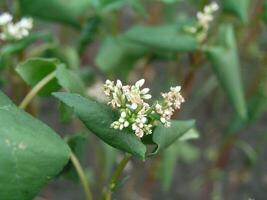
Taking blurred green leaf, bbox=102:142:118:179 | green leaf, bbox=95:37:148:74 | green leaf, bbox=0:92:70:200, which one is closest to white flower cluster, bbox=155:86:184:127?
green leaf, bbox=0:92:70:200

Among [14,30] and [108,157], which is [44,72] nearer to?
[14,30]

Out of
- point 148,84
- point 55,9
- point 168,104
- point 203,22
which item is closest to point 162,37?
point 203,22

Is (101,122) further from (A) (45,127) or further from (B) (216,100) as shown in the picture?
(B) (216,100)

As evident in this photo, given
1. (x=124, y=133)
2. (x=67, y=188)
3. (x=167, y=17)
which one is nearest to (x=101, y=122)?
(x=124, y=133)

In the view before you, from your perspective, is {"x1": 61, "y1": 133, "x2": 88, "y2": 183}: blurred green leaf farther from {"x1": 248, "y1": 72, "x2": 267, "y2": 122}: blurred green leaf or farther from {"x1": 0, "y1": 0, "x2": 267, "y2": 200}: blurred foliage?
{"x1": 248, "y1": 72, "x2": 267, "y2": 122}: blurred green leaf

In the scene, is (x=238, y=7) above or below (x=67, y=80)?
above

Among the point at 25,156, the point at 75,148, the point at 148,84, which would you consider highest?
the point at 148,84
